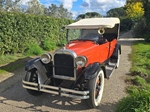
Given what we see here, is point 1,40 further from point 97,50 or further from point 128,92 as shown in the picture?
point 128,92

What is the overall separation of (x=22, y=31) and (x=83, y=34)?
4717 mm

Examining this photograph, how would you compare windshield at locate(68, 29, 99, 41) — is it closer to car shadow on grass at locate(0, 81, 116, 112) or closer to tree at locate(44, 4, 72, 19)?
car shadow on grass at locate(0, 81, 116, 112)

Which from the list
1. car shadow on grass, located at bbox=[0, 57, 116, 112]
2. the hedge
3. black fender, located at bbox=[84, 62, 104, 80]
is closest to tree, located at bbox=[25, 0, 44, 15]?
the hedge

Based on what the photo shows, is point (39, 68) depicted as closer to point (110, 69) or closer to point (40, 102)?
point (40, 102)

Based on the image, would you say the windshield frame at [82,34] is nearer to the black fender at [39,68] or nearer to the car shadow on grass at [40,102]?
the black fender at [39,68]

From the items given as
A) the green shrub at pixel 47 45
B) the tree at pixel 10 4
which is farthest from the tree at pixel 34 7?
the green shrub at pixel 47 45

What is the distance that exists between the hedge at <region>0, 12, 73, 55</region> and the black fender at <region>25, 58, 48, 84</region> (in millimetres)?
4411

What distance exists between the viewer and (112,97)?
15.1 feet

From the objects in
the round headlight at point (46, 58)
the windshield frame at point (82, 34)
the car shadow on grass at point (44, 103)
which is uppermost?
the windshield frame at point (82, 34)

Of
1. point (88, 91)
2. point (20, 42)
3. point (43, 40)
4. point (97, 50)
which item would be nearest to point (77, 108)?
point (88, 91)

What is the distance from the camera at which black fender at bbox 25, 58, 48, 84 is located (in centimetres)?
440

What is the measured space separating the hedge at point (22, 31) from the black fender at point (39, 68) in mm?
4411

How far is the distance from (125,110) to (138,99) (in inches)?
13.7

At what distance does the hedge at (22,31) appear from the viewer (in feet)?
27.6
